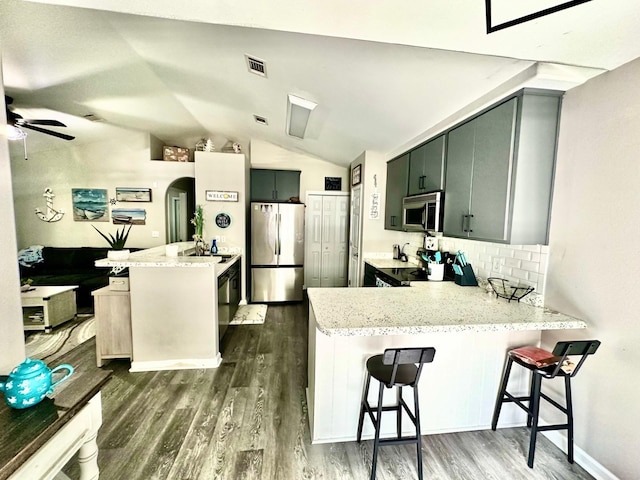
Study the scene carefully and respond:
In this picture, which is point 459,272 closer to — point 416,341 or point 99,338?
point 416,341

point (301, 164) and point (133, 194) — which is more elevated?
point (301, 164)

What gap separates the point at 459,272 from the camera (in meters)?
2.38

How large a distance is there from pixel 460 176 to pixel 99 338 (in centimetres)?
367

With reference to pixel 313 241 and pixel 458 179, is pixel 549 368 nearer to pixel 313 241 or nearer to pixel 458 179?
pixel 458 179

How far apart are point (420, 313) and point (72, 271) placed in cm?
580

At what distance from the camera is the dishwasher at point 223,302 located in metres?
2.93

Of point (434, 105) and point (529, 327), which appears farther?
point (434, 105)

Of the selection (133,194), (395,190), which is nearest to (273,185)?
(395,190)

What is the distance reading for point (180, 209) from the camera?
6480 millimetres

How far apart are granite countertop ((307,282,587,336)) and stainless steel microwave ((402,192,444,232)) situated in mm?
659

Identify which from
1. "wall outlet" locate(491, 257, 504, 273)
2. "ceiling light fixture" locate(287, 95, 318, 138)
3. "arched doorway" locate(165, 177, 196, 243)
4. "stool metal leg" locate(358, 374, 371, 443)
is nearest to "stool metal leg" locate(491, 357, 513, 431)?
"wall outlet" locate(491, 257, 504, 273)

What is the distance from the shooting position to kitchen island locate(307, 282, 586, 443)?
1621 mm

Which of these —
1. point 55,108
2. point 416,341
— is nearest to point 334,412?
point 416,341

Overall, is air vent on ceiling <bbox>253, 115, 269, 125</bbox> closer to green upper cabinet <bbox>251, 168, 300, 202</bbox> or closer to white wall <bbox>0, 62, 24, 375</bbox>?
green upper cabinet <bbox>251, 168, 300, 202</bbox>
